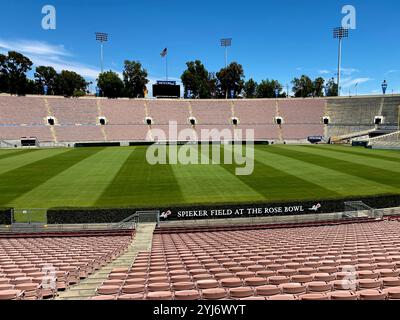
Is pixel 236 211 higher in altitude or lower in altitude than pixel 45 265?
lower

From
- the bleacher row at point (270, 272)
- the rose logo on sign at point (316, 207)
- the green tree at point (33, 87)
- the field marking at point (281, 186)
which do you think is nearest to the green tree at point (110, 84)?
the green tree at point (33, 87)

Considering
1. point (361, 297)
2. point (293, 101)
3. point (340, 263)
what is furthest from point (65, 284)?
point (293, 101)

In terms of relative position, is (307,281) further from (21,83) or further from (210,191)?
(21,83)

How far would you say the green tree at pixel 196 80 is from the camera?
134 meters

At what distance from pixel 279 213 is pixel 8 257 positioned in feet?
59.1

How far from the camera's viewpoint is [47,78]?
437ft

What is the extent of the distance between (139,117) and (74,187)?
59.9m

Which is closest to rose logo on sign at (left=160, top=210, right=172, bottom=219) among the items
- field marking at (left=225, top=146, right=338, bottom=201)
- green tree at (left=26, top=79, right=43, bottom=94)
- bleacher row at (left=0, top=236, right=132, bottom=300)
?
bleacher row at (left=0, top=236, right=132, bottom=300)

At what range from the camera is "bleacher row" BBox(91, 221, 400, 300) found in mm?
6602

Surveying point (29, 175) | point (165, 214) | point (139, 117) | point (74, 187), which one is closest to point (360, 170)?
point (165, 214)

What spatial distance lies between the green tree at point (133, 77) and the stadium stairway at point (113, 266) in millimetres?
111832

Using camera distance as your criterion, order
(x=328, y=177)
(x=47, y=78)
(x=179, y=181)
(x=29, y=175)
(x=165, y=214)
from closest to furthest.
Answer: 1. (x=165, y=214)
2. (x=179, y=181)
3. (x=328, y=177)
4. (x=29, y=175)
5. (x=47, y=78)

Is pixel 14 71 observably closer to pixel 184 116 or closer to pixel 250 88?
pixel 184 116

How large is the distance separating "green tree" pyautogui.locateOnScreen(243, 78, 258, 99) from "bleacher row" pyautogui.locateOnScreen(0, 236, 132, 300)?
449ft
